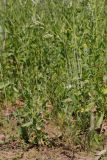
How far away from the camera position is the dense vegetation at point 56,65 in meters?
3.26

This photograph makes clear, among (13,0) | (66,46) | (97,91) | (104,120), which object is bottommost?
(104,120)

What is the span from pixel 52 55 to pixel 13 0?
0.98m

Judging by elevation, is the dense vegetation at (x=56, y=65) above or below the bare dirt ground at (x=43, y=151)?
above

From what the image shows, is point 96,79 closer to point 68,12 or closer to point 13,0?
point 68,12

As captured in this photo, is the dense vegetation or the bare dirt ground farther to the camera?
the dense vegetation

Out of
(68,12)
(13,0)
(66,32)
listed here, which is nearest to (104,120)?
(66,32)

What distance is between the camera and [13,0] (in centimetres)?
461

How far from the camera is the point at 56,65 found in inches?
151

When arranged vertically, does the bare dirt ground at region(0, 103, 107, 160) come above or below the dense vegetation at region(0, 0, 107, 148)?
below

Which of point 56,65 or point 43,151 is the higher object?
point 56,65

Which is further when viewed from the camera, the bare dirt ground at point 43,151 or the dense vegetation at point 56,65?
the dense vegetation at point 56,65

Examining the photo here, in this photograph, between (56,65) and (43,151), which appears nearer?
(43,151)

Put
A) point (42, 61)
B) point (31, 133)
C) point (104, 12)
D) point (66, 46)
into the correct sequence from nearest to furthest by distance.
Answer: point (31, 133)
point (66, 46)
point (42, 61)
point (104, 12)

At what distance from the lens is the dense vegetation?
326 centimetres
